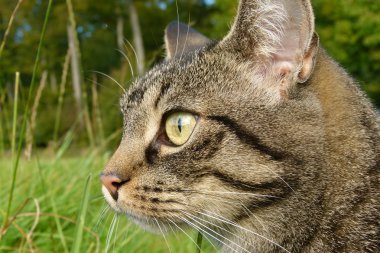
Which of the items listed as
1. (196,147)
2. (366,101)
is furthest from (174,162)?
(366,101)

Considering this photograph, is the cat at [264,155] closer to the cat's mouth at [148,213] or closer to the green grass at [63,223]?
the cat's mouth at [148,213]

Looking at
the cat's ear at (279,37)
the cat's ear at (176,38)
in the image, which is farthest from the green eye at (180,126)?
the cat's ear at (176,38)

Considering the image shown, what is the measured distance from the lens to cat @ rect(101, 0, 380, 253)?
1.82 metres

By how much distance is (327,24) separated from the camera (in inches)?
566

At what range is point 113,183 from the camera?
6.23ft

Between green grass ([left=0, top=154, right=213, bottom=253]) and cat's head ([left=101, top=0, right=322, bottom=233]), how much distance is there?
540 millimetres

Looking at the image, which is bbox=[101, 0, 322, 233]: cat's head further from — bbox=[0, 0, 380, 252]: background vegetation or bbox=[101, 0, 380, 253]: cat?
bbox=[0, 0, 380, 252]: background vegetation

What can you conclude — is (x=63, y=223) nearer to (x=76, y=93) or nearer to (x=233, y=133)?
(x=233, y=133)

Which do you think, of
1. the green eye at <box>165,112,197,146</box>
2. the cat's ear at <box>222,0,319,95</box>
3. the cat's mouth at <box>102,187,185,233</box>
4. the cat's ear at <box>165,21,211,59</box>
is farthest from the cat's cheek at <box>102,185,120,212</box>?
the cat's ear at <box>165,21,211,59</box>

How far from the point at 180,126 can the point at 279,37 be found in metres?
0.49

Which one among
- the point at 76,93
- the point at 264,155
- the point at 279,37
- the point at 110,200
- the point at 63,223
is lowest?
the point at 63,223

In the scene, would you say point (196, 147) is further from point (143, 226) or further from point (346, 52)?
point (346, 52)

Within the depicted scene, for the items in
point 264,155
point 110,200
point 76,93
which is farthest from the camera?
point 76,93

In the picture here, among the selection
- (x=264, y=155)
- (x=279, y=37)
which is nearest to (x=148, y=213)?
(x=264, y=155)
